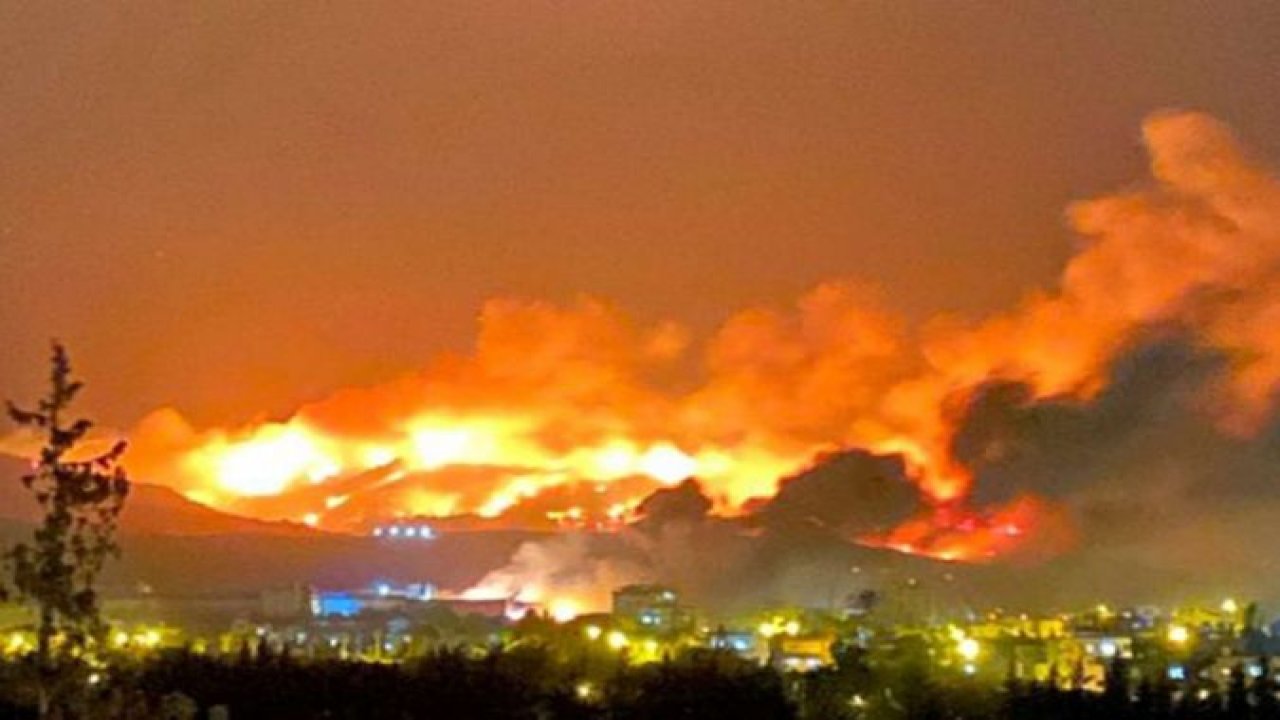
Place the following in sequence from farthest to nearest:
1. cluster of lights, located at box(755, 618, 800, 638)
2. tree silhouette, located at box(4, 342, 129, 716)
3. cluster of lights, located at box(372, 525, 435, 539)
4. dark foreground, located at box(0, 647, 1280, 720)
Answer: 1. cluster of lights, located at box(372, 525, 435, 539)
2. cluster of lights, located at box(755, 618, 800, 638)
3. dark foreground, located at box(0, 647, 1280, 720)
4. tree silhouette, located at box(4, 342, 129, 716)

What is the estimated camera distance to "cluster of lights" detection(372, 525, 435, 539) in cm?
8825

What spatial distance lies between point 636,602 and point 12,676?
5084cm

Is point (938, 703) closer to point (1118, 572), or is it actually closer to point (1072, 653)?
point (1072, 653)

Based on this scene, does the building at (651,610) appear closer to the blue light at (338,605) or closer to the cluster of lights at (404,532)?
the blue light at (338,605)

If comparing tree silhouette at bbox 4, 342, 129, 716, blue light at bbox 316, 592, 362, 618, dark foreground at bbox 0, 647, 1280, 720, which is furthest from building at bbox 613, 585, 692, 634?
tree silhouette at bbox 4, 342, 129, 716

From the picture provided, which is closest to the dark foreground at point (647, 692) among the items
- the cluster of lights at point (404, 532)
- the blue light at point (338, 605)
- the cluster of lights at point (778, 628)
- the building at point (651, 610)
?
the cluster of lights at point (778, 628)

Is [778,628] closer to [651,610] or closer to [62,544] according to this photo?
[651,610]

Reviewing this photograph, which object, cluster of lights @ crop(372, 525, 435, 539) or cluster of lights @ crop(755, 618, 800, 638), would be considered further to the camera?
cluster of lights @ crop(372, 525, 435, 539)

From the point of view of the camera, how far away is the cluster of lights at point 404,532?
88.2 m

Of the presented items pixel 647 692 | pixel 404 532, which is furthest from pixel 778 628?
pixel 404 532

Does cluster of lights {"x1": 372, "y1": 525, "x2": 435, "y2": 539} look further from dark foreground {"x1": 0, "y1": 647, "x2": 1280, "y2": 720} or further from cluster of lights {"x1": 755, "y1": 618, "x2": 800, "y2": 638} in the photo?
dark foreground {"x1": 0, "y1": 647, "x2": 1280, "y2": 720}

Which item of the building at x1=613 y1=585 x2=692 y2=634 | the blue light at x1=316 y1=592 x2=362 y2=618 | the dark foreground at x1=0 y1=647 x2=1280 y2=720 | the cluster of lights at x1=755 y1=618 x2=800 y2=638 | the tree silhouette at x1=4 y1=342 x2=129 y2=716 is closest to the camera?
the tree silhouette at x1=4 y1=342 x2=129 y2=716

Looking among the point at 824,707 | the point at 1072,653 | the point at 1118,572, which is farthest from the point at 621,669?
the point at 1118,572

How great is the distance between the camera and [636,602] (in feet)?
205
